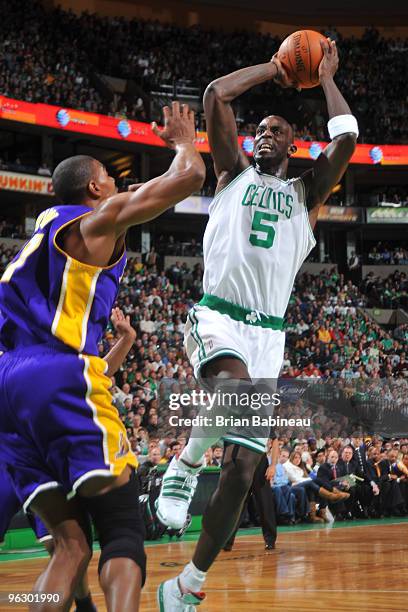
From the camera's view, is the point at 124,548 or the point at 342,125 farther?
the point at 342,125

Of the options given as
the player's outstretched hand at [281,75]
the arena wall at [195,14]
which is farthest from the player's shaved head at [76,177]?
the arena wall at [195,14]

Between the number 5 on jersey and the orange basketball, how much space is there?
2.92 ft

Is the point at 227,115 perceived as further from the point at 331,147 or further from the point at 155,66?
the point at 155,66

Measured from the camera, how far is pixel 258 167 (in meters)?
5.12

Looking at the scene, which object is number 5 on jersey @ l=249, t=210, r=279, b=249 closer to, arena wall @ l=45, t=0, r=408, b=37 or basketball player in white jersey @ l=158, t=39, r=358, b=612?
basketball player in white jersey @ l=158, t=39, r=358, b=612

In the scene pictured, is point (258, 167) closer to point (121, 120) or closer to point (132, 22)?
point (121, 120)

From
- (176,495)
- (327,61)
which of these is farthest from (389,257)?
(176,495)

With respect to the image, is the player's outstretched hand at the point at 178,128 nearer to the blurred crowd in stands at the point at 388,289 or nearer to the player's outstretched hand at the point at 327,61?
the player's outstretched hand at the point at 327,61

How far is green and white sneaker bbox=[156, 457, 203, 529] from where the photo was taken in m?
4.81

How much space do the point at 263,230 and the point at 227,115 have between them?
0.70 m

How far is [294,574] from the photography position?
7.66m

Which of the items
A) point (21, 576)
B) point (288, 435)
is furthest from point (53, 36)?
point (21, 576)

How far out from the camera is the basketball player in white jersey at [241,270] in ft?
15.1

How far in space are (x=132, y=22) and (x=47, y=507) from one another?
3121 centimetres
